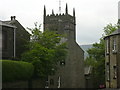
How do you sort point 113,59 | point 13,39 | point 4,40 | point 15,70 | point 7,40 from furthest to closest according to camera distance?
point 113,59 → point 13,39 → point 7,40 → point 4,40 → point 15,70

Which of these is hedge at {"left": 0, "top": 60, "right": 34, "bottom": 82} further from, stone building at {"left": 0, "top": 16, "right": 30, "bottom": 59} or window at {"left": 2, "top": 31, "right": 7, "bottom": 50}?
window at {"left": 2, "top": 31, "right": 7, "bottom": 50}

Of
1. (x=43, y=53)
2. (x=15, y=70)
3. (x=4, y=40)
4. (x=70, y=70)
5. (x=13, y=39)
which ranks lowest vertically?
(x=70, y=70)

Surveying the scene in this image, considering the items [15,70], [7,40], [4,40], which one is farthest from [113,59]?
[15,70]

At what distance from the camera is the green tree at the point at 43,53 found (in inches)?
1217

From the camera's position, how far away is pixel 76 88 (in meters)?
49.8

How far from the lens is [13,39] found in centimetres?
3381

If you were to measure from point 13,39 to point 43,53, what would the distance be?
17.6 feet

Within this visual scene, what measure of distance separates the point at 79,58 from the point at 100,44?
214 inches

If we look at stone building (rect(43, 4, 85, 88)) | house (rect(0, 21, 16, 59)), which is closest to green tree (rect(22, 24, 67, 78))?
house (rect(0, 21, 16, 59))

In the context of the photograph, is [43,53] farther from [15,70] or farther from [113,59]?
[113,59]

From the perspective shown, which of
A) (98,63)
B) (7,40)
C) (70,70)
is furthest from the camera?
(98,63)

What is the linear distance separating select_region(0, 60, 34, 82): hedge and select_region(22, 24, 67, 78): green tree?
5.10 feet

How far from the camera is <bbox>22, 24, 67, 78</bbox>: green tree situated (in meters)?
30.9

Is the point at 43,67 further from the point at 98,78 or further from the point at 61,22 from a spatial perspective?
the point at 61,22
